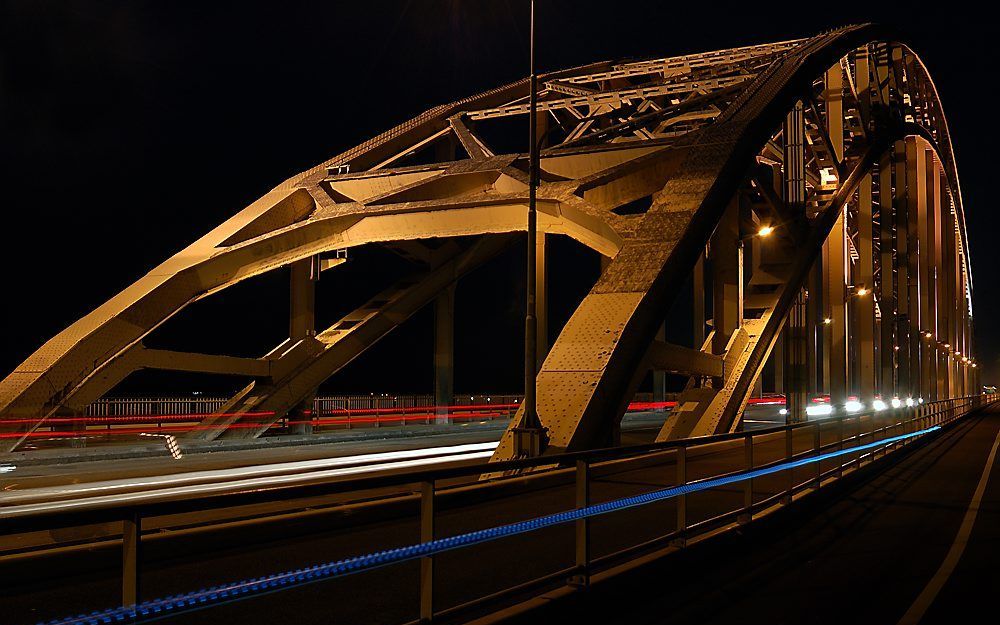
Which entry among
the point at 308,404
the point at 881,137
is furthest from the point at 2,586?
the point at 881,137

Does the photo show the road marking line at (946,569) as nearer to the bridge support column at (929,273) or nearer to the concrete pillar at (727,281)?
the concrete pillar at (727,281)

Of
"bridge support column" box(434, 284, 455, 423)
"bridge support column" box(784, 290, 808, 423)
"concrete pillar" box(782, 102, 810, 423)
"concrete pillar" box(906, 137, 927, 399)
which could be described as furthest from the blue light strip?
"concrete pillar" box(906, 137, 927, 399)

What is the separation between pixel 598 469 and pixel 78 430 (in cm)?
1556

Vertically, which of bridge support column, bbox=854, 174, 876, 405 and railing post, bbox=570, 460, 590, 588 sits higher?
bridge support column, bbox=854, 174, 876, 405

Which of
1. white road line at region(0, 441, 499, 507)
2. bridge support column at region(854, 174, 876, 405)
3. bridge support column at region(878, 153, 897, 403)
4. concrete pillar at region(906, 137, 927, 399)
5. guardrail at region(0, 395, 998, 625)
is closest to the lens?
guardrail at region(0, 395, 998, 625)

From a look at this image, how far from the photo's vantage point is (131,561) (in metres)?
4.32

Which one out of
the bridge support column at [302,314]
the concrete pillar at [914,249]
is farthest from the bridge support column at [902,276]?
the bridge support column at [302,314]

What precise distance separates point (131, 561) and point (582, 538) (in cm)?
402

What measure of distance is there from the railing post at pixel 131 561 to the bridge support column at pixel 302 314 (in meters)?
28.7

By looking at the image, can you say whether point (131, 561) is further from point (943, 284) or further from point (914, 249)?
point (943, 284)

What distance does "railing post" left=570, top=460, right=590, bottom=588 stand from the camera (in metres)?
7.50

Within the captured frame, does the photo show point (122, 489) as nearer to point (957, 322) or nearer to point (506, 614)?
point (506, 614)

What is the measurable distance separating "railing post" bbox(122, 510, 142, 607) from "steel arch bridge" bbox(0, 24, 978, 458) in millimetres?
11767

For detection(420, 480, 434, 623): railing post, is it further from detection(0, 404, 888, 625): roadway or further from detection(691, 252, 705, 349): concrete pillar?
detection(691, 252, 705, 349): concrete pillar
